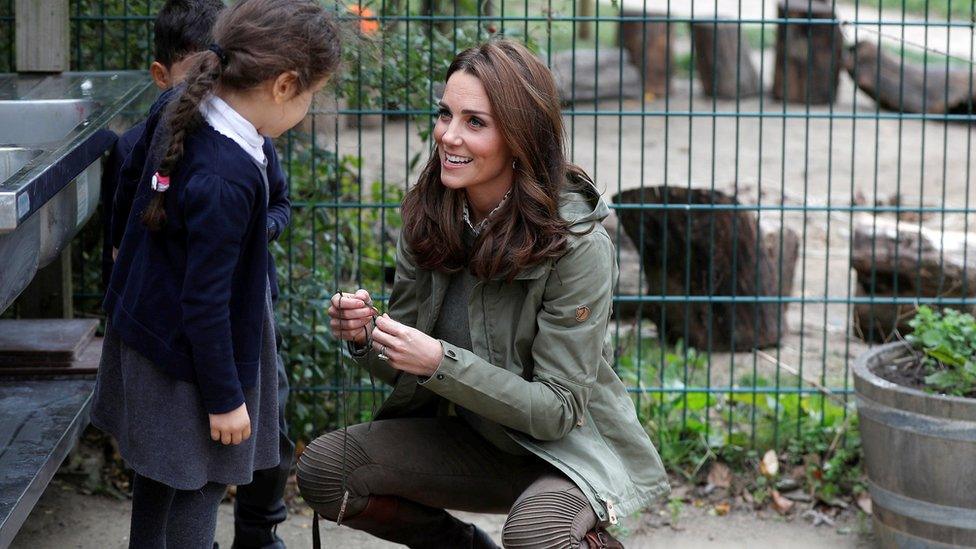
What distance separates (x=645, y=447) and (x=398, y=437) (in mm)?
587

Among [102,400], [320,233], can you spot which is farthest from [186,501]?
[320,233]

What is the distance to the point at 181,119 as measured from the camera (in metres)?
2.53

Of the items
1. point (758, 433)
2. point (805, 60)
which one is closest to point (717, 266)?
point (758, 433)

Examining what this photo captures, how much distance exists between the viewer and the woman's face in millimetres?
2865

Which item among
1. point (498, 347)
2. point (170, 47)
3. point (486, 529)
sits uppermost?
point (170, 47)

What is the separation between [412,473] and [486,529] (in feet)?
3.81

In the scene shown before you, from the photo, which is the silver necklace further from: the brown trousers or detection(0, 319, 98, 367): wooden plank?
detection(0, 319, 98, 367): wooden plank

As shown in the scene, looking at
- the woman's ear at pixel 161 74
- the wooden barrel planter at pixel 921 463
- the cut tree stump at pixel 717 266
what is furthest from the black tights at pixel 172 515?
the cut tree stump at pixel 717 266

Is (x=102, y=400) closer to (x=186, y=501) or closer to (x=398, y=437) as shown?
(x=186, y=501)

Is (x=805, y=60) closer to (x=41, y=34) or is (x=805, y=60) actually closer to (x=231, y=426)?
(x=41, y=34)

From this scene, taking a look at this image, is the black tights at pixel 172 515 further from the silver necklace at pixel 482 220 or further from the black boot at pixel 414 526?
the silver necklace at pixel 482 220

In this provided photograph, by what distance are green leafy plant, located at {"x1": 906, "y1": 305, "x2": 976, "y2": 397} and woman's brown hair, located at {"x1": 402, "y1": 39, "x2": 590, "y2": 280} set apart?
5.09 feet

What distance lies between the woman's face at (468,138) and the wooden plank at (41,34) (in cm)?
162

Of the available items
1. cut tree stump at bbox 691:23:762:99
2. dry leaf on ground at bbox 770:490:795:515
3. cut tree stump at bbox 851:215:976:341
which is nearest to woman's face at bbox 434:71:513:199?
dry leaf on ground at bbox 770:490:795:515
